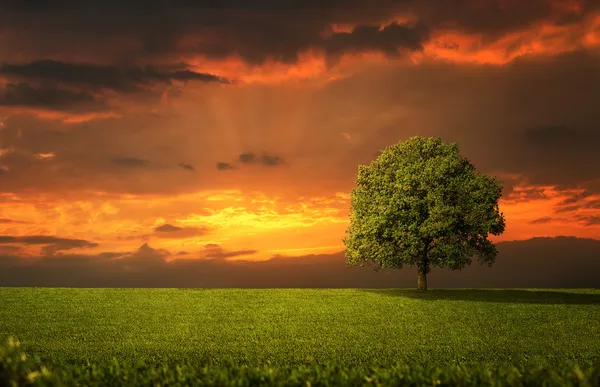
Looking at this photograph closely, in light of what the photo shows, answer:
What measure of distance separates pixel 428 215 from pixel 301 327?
20.6 meters

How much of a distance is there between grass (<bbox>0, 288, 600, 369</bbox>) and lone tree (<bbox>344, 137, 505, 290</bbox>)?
3.65 meters

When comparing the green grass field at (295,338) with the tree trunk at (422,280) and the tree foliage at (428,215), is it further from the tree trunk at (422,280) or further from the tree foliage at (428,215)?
the tree foliage at (428,215)

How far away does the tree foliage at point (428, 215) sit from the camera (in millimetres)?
45531

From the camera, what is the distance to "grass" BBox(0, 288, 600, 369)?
22562 mm

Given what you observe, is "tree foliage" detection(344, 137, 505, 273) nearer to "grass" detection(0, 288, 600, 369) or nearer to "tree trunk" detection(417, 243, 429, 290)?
"tree trunk" detection(417, 243, 429, 290)


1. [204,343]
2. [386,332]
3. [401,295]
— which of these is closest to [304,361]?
[204,343]

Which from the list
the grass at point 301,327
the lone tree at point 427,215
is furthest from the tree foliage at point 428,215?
the grass at point 301,327

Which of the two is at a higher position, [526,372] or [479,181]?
[479,181]

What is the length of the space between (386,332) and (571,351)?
910 centimetres

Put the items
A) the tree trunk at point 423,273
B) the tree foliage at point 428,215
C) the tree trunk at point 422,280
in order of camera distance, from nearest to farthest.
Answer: the tree foliage at point 428,215, the tree trunk at point 423,273, the tree trunk at point 422,280

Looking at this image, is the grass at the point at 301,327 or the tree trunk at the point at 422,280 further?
the tree trunk at the point at 422,280

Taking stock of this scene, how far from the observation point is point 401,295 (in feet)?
153

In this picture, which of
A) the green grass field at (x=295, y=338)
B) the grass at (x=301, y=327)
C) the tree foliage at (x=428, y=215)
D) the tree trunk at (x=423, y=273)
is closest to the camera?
the green grass field at (x=295, y=338)

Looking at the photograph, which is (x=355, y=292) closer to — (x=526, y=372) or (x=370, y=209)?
(x=370, y=209)
